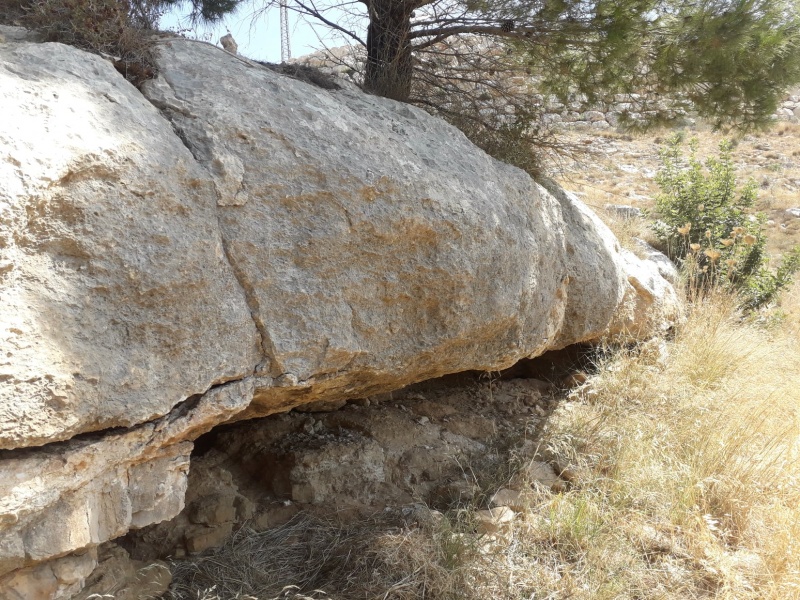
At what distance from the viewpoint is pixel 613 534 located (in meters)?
2.72

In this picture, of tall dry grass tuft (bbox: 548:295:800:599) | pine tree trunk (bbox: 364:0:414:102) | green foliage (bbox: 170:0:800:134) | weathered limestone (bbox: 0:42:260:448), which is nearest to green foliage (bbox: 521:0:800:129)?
green foliage (bbox: 170:0:800:134)

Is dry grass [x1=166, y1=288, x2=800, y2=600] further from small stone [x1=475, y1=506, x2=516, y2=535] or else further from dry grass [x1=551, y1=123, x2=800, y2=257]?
dry grass [x1=551, y1=123, x2=800, y2=257]

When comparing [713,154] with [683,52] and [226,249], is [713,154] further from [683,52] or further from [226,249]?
[226,249]

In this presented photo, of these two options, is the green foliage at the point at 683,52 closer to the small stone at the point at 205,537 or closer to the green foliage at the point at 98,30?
the green foliage at the point at 98,30

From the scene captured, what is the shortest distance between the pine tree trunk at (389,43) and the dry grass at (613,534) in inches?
82.7

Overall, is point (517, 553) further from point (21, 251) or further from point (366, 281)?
point (21, 251)

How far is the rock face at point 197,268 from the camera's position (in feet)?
5.24

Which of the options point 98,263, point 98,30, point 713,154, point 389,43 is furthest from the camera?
point 713,154

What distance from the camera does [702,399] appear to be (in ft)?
12.5

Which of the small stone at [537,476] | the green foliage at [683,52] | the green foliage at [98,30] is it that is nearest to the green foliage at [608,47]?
the green foliage at [683,52]

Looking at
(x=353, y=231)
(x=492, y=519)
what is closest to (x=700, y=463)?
(x=492, y=519)

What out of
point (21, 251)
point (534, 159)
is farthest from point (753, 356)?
point (21, 251)

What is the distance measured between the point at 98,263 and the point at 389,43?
2.48 meters

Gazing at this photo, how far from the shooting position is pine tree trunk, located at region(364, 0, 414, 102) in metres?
3.62
